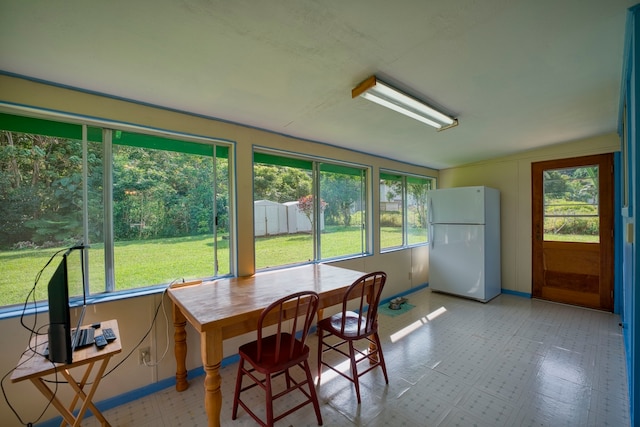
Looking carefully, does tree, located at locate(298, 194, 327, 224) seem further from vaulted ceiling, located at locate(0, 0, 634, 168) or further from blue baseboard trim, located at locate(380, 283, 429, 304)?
blue baseboard trim, located at locate(380, 283, 429, 304)

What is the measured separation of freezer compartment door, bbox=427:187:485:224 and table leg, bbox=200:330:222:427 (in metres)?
3.75

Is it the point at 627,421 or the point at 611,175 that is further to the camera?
the point at 611,175

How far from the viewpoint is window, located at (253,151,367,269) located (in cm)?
277

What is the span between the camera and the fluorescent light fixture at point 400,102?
1810 mm

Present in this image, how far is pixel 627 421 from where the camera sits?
1.66 m

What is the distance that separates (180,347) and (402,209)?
145 inches

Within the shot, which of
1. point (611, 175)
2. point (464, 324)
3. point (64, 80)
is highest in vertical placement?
point (64, 80)

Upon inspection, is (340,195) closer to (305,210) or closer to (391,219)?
(305,210)

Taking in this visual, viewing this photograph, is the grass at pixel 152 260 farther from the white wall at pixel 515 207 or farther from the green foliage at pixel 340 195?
the white wall at pixel 515 207

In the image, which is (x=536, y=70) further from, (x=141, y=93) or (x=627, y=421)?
(x=141, y=93)

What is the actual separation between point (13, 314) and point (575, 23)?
3591 mm

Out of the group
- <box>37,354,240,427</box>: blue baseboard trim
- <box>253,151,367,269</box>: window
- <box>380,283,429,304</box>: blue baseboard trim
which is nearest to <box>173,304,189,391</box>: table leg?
<box>37,354,240,427</box>: blue baseboard trim

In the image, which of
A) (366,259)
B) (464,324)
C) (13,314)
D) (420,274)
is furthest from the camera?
(420,274)

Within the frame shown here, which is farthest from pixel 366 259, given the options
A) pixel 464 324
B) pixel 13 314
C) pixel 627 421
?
pixel 13 314
